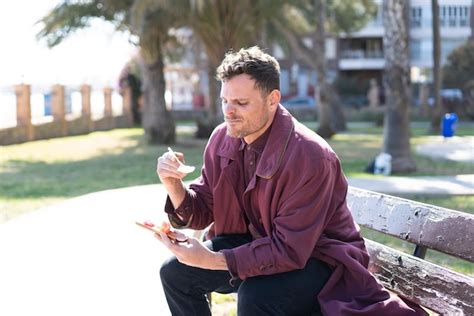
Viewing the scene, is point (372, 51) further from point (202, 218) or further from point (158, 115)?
point (202, 218)

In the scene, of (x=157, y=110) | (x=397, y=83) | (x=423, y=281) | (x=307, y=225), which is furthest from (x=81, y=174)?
(x=307, y=225)

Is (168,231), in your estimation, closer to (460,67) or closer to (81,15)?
(81,15)

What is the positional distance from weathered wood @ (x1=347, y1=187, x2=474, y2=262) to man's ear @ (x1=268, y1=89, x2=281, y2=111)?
85 cm

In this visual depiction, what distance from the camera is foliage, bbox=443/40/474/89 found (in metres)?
35.9

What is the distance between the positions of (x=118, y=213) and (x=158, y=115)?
14.4 meters

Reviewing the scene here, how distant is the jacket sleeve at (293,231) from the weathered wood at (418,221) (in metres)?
0.62

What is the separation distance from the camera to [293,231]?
9.00 ft

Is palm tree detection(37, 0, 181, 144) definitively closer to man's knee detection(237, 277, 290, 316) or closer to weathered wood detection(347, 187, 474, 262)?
weathered wood detection(347, 187, 474, 262)

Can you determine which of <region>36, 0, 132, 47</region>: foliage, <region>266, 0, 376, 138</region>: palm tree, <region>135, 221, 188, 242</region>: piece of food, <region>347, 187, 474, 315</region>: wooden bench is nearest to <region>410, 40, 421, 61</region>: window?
<region>266, 0, 376, 138</region>: palm tree

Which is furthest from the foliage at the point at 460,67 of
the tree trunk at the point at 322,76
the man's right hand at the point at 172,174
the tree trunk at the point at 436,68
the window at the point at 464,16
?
the man's right hand at the point at 172,174

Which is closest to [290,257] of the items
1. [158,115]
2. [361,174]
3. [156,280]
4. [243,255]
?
[243,255]

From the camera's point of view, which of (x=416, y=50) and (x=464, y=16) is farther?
(x=416, y=50)

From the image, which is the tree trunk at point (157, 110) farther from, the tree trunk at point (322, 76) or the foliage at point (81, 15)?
the tree trunk at point (322, 76)

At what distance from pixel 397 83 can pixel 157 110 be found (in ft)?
33.1
